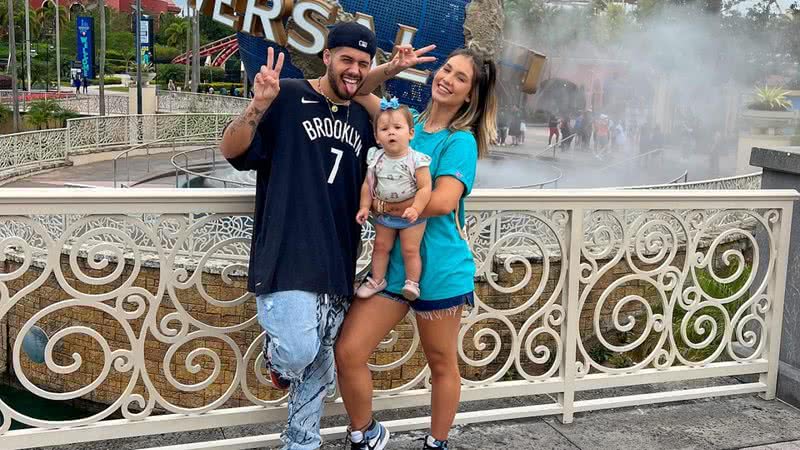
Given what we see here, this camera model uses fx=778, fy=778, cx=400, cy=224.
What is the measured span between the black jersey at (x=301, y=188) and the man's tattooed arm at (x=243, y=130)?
4 cm

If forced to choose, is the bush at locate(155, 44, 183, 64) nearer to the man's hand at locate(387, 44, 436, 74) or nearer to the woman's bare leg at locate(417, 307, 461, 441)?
the man's hand at locate(387, 44, 436, 74)

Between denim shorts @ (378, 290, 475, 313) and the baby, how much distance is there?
44mm

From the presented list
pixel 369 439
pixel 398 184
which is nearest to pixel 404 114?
pixel 398 184

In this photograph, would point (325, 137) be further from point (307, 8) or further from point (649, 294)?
point (649, 294)

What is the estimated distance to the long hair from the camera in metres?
2.32

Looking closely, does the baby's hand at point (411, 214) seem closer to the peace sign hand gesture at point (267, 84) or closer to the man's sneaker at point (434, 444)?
the peace sign hand gesture at point (267, 84)

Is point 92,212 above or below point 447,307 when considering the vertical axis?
above

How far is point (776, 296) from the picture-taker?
3.34 meters

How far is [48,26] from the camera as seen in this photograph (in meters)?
58.8

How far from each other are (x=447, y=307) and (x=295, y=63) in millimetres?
5401

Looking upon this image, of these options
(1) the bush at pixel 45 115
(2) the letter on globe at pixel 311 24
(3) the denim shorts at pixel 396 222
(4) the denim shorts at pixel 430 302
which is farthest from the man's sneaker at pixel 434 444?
(1) the bush at pixel 45 115

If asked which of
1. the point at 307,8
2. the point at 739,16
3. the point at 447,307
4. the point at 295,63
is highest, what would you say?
the point at 739,16

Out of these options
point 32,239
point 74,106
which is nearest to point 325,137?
point 32,239

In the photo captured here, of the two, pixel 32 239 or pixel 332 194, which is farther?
pixel 32 239
